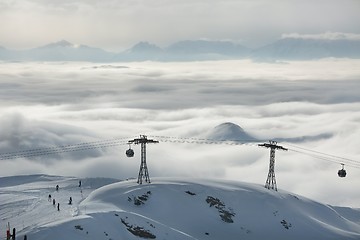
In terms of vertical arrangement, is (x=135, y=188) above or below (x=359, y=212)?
above

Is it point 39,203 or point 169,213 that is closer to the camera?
A: point 39,203

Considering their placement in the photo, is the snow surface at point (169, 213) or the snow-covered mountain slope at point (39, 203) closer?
the snow surface at point (169, 213)

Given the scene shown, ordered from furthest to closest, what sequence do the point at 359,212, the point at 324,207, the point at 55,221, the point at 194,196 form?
the point at 359,212, the point at 324,207, the point at 194,196, the point at 55,221

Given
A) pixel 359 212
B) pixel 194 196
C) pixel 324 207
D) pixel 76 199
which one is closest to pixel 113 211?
pixel 76 199

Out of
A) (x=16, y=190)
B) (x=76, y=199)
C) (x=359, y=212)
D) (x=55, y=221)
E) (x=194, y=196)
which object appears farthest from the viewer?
(x=359, y=212)

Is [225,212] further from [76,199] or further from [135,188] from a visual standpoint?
[76,199]

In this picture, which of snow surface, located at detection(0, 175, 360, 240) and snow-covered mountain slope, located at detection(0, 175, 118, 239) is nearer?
snow surface, located at detection(0, 175, 360, 240)

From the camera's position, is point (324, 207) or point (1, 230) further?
point (324, 207)

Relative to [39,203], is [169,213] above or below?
below
